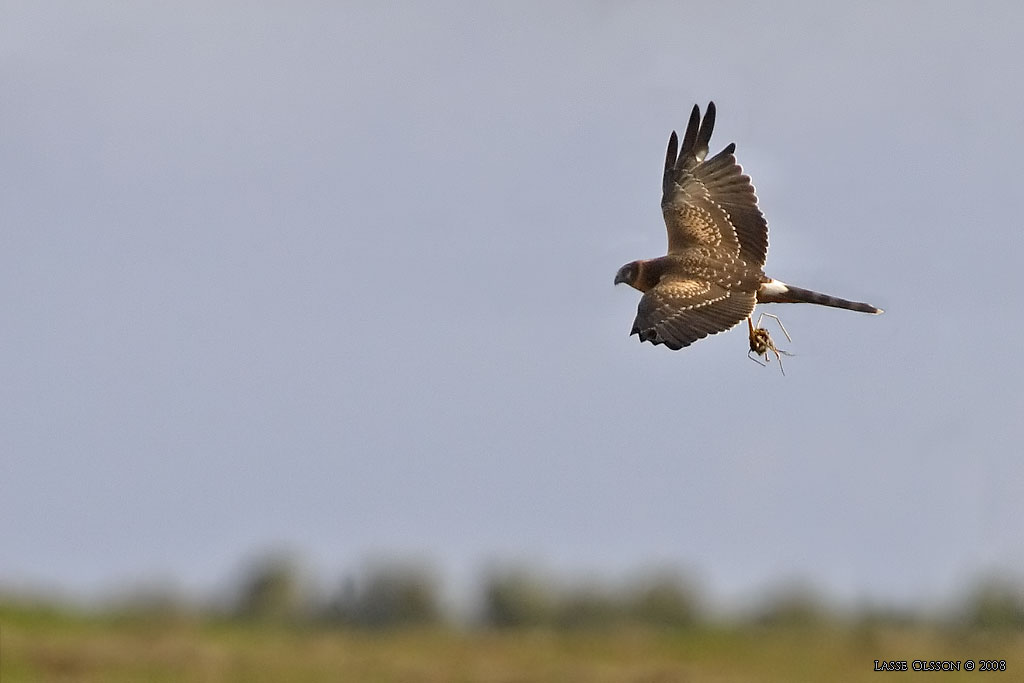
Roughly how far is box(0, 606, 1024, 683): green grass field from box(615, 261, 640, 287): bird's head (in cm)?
1092

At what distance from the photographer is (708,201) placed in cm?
1467

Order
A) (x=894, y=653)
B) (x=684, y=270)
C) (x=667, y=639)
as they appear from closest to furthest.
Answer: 1. (x=684, y=270)
2. (x=894, y=653)
3. (x=667, y=639)

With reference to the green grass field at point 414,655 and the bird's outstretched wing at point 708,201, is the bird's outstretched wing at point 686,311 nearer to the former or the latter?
the bird's outstretched wing at point 708,201

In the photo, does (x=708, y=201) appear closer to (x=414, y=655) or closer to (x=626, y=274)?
(x=626, y=274)

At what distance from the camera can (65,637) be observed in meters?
26.6

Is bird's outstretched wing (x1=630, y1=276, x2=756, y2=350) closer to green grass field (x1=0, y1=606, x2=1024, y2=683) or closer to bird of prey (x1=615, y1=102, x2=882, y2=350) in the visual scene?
bird of prey (x1=615, y1=102, x2=882, y2=350)

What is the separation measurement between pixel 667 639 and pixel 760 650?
1273mm

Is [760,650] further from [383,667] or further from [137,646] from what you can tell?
[137,646]

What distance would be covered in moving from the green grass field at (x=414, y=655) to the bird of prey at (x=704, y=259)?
10722 mm

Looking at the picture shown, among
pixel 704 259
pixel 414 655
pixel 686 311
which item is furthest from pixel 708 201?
pixel 414 655

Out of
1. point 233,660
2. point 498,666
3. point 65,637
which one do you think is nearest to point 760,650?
point 498,666

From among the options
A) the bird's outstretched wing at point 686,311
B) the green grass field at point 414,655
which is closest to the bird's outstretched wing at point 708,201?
the bird's outstretched wing at point 686,311

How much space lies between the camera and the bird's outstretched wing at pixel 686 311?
12.7 metres

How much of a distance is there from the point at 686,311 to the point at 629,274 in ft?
4.09
